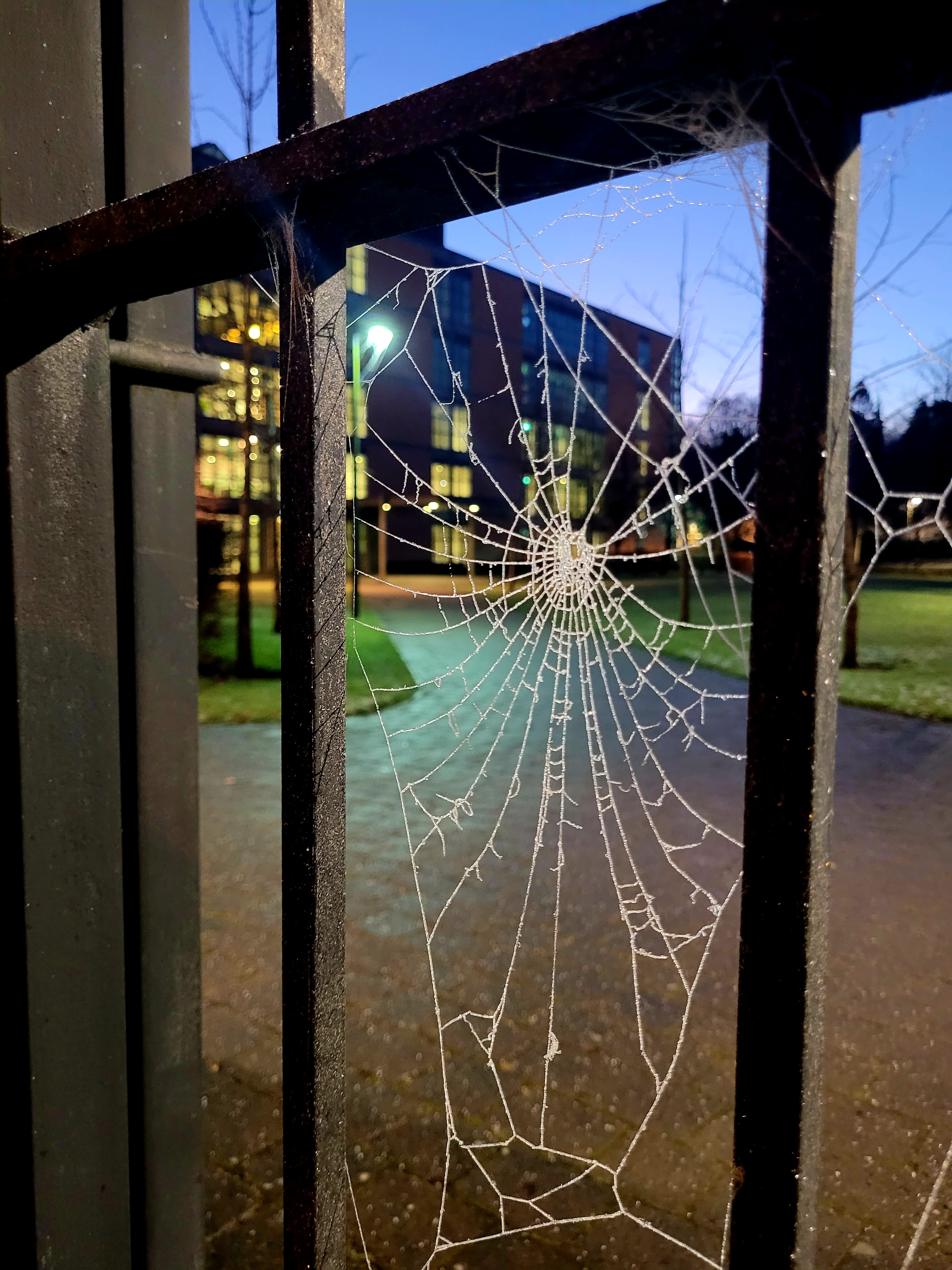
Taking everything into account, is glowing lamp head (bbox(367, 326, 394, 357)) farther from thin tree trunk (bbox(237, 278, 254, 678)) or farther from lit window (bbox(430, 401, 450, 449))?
lit window (bbox(430, 401, 450, 449))

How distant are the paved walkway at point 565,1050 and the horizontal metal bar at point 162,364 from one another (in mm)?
2342

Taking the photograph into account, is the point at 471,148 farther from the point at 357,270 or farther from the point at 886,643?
the point at 886,643

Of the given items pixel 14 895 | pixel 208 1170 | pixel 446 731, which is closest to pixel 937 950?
pixel 208 1170

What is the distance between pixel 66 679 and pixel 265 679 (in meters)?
10.6

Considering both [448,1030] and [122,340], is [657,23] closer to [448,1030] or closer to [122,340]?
[122,340]

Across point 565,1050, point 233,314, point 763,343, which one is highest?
point 233,314

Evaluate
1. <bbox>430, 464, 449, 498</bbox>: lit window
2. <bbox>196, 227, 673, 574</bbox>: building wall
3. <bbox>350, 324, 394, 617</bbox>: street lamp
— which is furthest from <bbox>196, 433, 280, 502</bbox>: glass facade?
<bbox>430, 464, 449, 498</bbox>: lit window

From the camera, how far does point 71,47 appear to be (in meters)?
1.83

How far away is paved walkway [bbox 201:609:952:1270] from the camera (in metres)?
2.63

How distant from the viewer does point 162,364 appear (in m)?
1.95

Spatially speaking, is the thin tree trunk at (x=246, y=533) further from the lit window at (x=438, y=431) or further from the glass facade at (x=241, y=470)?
the lit window at (x=438, y=431)

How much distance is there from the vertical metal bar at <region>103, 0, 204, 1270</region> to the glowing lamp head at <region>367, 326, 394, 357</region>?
410mm

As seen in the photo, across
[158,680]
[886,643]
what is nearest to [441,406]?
[158,680]

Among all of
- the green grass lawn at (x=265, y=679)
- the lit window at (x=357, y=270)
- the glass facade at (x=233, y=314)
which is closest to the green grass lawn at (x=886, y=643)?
the lit window at (x=357, y=270)
